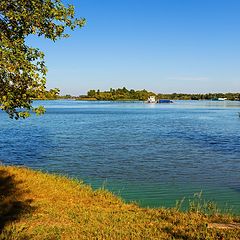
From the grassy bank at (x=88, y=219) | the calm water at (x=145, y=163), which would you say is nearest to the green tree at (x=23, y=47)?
the grassy bank at (x=88, y=219)

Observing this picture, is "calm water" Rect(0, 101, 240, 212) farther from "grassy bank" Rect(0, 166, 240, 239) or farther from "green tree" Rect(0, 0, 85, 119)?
"green tree" Rect(0, 0, 85, 119)

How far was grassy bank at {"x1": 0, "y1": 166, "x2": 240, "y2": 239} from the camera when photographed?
12974 mm

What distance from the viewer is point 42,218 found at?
14.8 meters

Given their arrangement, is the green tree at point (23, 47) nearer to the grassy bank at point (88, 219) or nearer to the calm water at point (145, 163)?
the grassy bank at point (88, 219)

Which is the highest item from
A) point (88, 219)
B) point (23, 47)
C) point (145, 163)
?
point (23, 47)

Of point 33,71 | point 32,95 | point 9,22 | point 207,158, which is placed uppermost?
point 9,22

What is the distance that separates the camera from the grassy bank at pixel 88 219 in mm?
12974

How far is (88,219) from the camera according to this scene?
14.7m

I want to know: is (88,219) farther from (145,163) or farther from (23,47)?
(145,163)

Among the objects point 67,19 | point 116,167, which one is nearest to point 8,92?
point 67,19

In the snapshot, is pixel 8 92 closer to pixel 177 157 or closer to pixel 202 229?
pixel 202 229

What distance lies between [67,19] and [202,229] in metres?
9.41

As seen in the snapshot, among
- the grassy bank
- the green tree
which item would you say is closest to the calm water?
the grassy bank

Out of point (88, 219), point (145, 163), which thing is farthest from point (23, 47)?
point (145, 163)
